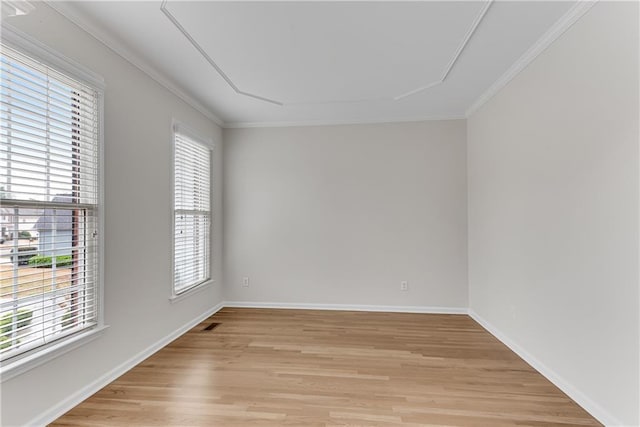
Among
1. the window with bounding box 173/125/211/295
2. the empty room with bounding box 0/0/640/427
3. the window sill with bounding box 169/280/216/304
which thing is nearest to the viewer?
the empty room with bounding box 0/0/640/427

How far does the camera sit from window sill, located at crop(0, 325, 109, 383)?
1.62 metres

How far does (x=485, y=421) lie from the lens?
190 centimetres

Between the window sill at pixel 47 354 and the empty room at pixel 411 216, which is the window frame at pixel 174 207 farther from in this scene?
the window sill at pixel 47 354

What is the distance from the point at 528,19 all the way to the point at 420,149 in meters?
2.10

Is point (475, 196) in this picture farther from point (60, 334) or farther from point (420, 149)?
point (60, 334)

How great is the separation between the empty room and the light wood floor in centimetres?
2

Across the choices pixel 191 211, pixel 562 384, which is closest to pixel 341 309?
pixel 191 211

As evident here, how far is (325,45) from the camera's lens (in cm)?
242

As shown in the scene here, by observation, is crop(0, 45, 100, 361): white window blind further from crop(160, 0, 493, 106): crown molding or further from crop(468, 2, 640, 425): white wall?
crop(468, 2, 640, 425): white wall

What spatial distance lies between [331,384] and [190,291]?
2040mm

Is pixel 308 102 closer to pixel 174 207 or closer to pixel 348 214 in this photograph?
pixel 348 214

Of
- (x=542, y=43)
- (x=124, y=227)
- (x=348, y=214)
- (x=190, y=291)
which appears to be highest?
(x=542, y=43)

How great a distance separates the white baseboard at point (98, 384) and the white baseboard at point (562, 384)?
11.2 ft

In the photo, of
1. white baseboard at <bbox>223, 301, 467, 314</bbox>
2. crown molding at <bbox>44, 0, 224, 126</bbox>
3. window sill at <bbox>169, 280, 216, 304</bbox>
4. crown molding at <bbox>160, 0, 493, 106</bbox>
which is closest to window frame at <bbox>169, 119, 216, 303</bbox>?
window sill at <bbox>169, 280, 216, 304</bbox>
